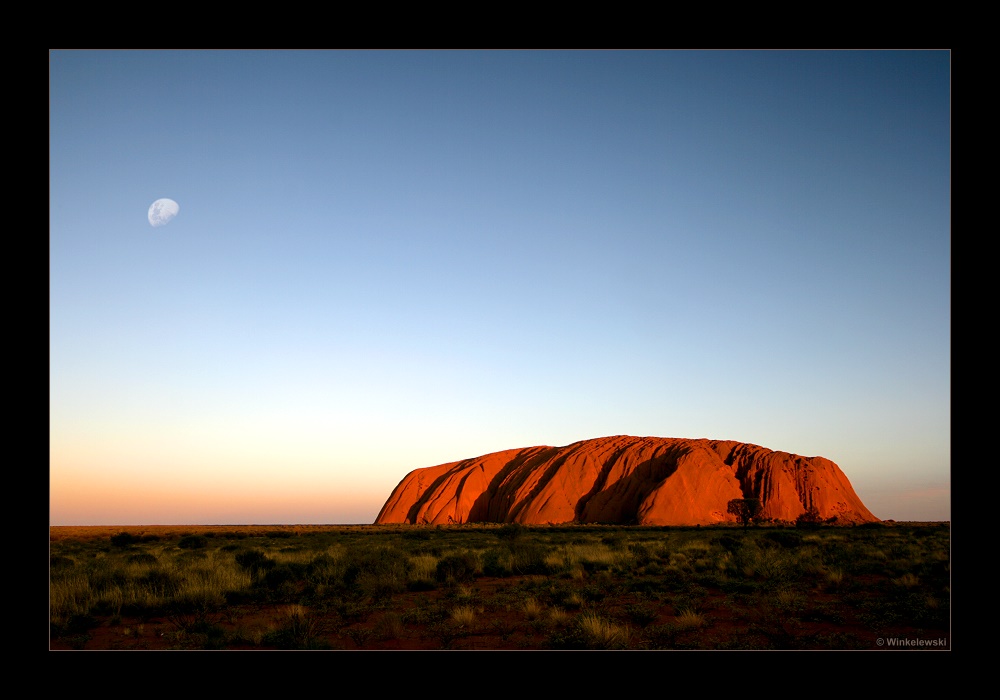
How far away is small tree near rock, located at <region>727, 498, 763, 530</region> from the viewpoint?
51.5 m

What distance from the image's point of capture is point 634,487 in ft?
202

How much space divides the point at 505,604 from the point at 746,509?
45.8m

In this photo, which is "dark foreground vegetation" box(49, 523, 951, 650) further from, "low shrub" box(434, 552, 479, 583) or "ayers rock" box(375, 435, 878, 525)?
"ayers rock" box(375, 435, 878, 525)

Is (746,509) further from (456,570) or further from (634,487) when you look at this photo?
(456,570)

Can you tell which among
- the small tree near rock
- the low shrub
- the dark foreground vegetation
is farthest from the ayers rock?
the low shrub

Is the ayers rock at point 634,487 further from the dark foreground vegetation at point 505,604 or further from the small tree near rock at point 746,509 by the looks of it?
the dark foreground vegetation at point 505,604

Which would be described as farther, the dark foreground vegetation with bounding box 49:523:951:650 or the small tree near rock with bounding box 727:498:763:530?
the small tree near rock with bounding box 727:498:763:530

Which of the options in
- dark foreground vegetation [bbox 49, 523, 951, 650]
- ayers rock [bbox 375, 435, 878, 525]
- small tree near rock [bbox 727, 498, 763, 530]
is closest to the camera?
dark foreground vegetation [bbox 49, 523, 951, 650]

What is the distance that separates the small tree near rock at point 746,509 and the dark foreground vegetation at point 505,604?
3589cm

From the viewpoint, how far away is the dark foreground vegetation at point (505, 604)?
9000 mm

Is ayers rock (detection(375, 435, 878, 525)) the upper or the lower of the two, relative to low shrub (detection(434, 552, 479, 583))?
lower

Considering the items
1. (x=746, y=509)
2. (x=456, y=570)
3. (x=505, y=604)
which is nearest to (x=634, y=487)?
(x=746, y=509)

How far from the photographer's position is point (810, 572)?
609 inches

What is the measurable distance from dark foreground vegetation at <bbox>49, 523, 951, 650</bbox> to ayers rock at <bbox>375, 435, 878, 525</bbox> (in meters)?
41.4
